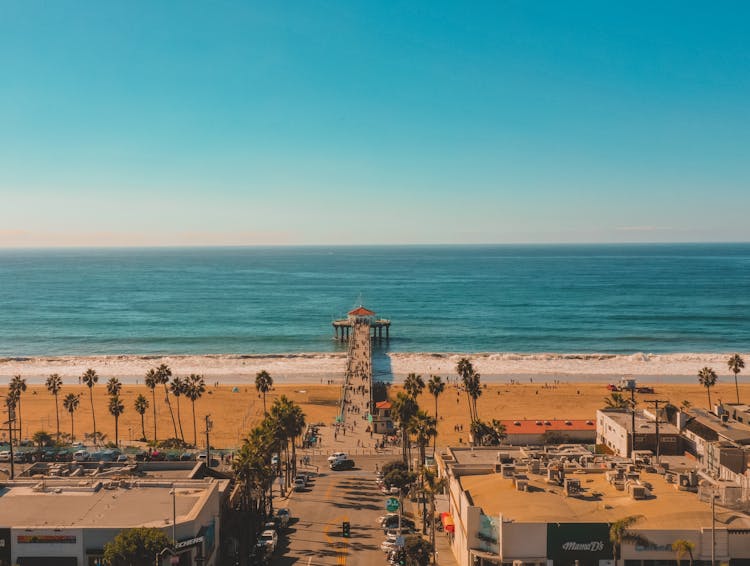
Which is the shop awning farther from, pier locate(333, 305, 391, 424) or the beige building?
pier locate(333, 305, 391, 424)

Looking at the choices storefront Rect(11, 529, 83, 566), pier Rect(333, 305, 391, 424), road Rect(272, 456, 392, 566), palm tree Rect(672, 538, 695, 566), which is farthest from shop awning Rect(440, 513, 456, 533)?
pier Rect(333, 305, 391, 424)

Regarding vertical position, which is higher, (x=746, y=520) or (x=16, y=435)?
(x=746, y=520)

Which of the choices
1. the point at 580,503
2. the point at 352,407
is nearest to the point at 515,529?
the point at 580,503

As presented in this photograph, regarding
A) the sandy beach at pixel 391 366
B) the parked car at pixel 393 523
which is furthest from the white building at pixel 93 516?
the sandy beach at pixel 391 366

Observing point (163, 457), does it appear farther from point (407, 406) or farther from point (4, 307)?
point (4, 307)

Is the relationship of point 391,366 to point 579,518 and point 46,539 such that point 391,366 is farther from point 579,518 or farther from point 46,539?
point 46,539

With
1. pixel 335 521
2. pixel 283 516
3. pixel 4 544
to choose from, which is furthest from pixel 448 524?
pixel 4 544
